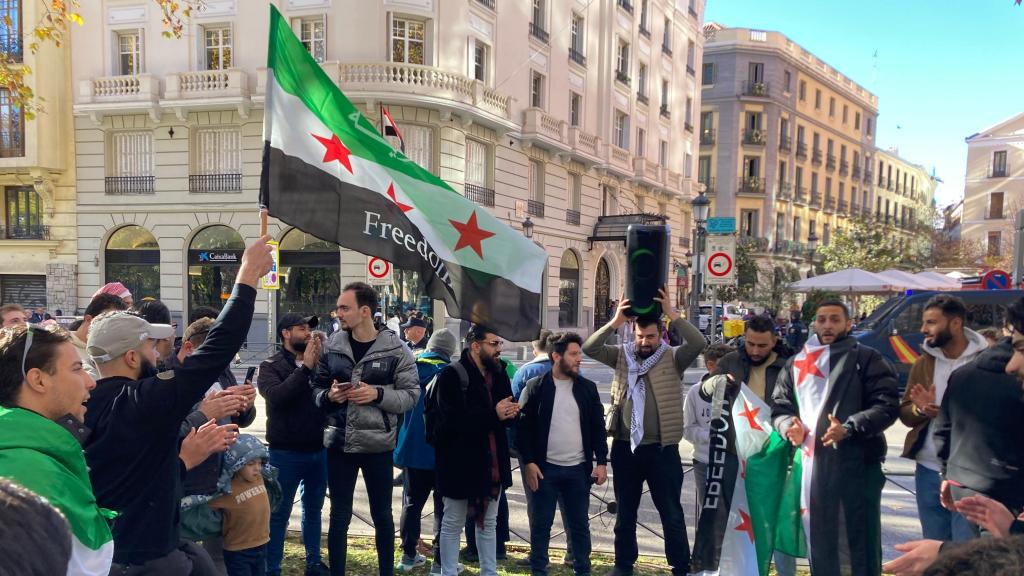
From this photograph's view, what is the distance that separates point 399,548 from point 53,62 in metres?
25.2

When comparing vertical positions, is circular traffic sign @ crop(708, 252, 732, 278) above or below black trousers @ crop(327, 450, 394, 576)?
above

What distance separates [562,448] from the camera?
5.02 m

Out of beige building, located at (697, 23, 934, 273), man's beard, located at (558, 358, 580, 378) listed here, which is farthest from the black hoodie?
beige building, located at (697, 23, 934, 273)

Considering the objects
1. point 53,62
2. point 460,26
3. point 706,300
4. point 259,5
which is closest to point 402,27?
point 460,26

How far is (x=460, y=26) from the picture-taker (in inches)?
880

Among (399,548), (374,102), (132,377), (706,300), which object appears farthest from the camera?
(706,300)

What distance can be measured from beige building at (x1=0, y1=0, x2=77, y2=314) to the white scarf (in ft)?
80.2

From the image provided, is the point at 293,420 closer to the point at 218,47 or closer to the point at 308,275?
the point at 308,275

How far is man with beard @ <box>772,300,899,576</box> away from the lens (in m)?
4.26

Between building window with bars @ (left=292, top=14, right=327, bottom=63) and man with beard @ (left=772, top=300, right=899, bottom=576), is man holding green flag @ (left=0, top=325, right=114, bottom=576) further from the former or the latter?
building window with bars @ (left=292, top=14, right=327, bottom=63)

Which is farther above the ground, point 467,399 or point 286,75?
point 286,75

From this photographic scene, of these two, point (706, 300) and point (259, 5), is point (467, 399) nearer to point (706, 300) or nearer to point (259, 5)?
point (259, 5)

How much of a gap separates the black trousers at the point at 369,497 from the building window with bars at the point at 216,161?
65.0 ft

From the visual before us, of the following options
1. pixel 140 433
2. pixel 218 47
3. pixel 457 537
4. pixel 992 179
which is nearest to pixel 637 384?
pixel 457 537
